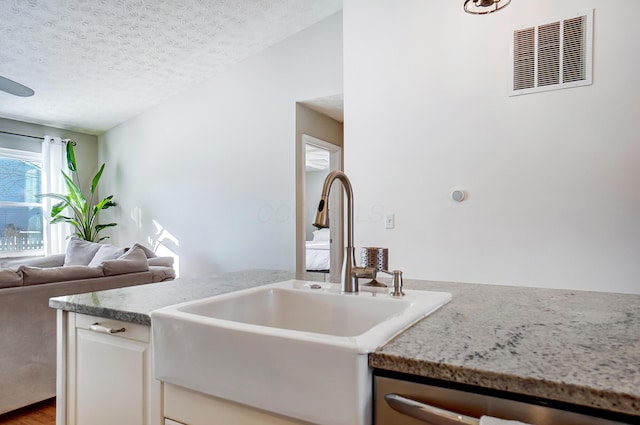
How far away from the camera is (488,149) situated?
2512mm

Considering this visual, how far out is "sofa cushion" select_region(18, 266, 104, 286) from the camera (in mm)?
2418

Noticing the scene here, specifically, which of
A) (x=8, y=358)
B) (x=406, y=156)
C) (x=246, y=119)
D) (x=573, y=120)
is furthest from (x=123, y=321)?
(x=246, y=119)

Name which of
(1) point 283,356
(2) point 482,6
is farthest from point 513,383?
(2) point 482,6

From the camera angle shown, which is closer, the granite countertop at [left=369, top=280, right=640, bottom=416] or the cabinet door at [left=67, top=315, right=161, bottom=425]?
the granite countertop at [left=369, top=280, right=640, bottom=416]

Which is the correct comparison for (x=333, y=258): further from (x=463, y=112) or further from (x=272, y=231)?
(x=463, y=112)

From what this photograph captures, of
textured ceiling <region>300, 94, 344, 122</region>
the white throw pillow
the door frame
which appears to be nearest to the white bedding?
the door frame

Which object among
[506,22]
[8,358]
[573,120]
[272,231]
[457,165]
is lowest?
[8,358]

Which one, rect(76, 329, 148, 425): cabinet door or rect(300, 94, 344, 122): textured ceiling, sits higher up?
rect(300, 94, 344, 122): textured ceiling

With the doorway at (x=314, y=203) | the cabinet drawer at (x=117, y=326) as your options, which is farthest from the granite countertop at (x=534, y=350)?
the doorway at (x=314, y=203)

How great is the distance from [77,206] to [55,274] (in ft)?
10.7

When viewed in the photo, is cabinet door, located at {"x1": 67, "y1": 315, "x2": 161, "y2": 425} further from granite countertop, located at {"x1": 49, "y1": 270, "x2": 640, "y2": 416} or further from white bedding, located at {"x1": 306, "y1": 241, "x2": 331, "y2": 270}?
white bedding, located at {"x1": 306, "y1": 241, "x2": 331, "y2": 270}

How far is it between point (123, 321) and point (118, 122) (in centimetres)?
512

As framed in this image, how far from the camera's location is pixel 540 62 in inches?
92.9

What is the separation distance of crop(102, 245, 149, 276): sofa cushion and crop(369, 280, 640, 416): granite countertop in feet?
8.26
